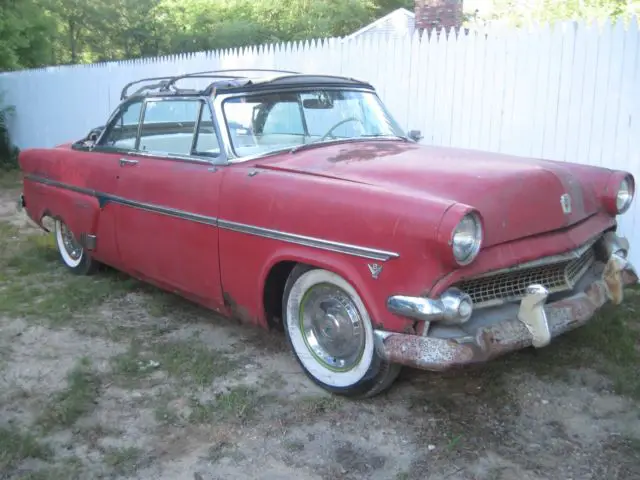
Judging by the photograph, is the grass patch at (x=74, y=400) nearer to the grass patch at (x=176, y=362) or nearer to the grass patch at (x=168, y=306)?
the grass patch at (x=176, y=362)

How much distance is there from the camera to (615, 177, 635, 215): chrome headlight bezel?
159 inches

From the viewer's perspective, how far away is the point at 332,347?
371cm

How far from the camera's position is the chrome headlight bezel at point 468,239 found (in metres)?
3.02

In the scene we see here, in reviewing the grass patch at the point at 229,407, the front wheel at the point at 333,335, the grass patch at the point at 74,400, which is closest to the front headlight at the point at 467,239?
the front wheel at the point at 333,335

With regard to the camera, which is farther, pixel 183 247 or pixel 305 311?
pixel 183 247

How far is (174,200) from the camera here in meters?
4.40

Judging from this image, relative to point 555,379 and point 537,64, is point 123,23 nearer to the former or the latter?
point 537,64

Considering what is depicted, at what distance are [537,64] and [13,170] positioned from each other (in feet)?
35.8

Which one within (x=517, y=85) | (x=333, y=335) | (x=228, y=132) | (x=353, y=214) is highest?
(x=517, y=85)

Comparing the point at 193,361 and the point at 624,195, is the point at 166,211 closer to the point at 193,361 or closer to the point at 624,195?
the point at 193,361

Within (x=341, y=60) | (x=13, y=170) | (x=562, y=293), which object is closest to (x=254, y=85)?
(x=562, y=293)

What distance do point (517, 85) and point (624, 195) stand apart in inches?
102

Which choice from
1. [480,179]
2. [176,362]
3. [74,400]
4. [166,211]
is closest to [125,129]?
[166,211]

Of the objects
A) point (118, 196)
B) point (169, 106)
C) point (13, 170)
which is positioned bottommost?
point (13, 170)
